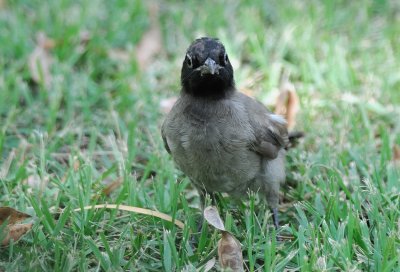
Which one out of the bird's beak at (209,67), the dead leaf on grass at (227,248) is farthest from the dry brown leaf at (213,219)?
the bird's beak at (209,67)

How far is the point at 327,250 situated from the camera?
3.88 metres

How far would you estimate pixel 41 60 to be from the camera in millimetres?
6570

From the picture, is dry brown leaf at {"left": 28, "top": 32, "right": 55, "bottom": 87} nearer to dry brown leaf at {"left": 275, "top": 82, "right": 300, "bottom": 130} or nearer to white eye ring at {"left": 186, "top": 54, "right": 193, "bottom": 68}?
dry brown leaf at {"left": 275, "top": 82, "right": 300, "bottom": 130}


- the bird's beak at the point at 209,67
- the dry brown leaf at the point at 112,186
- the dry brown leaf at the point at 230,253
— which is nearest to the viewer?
the dry brown leaf at the point at 230,253

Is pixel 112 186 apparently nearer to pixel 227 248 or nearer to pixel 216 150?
pixel 216 150

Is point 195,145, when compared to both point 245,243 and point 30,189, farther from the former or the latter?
point 30,189

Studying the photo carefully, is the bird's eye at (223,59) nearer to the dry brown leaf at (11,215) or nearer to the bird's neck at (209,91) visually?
the bird's neck at (209,91)

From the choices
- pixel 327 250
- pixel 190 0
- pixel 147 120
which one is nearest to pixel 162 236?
pixel 327 250

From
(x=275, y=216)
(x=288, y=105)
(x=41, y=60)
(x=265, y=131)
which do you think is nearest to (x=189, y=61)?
(x=265, y=131)

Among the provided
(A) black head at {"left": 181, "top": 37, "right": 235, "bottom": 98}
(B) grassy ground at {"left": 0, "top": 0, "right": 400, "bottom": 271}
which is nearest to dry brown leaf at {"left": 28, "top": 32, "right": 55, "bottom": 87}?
(B) grassy ground at {"left": 0, "top": 0, "right": 400, "bottom": 271}

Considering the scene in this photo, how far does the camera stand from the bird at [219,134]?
436cm

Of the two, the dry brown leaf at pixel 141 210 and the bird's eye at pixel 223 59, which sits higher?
the bird's eye at pixel 223 59

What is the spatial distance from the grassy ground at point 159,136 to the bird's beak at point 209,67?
0.83 m

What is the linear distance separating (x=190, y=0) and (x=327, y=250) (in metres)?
4.56
